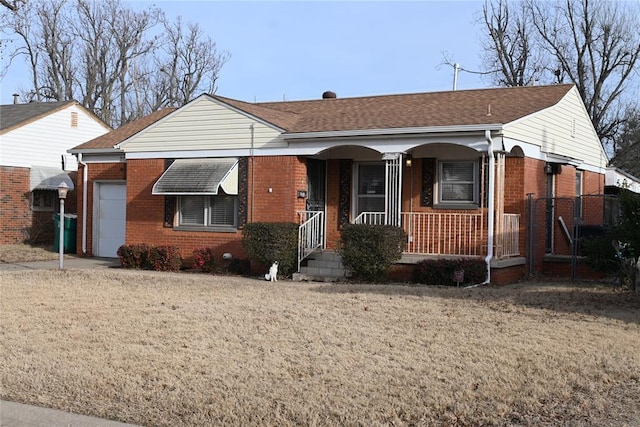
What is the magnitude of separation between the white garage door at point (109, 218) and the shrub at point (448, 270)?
9.43m

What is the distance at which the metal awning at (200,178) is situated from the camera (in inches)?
645

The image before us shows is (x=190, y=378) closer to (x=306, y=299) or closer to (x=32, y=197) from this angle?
(x=306, y=299)

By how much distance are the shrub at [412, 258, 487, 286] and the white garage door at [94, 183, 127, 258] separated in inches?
371

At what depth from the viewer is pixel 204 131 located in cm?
1730

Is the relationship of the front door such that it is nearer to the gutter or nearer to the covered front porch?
the covered front porch

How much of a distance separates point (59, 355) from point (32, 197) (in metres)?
17.3

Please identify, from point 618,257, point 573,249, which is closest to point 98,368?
point 618,257

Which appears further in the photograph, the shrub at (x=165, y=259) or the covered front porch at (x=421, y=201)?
the shrub at (x=165, y=259)

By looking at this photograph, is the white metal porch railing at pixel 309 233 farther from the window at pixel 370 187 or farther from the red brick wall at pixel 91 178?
the red brick wall at pixel 91 178

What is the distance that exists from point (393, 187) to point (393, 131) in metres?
1.20

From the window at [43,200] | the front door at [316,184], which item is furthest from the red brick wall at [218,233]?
the window at [43,200]

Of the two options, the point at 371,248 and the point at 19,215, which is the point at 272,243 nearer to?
the point at 371,248

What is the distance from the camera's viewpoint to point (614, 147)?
35.5 meters

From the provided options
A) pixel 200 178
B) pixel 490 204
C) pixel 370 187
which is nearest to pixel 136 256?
pixel 200 178
